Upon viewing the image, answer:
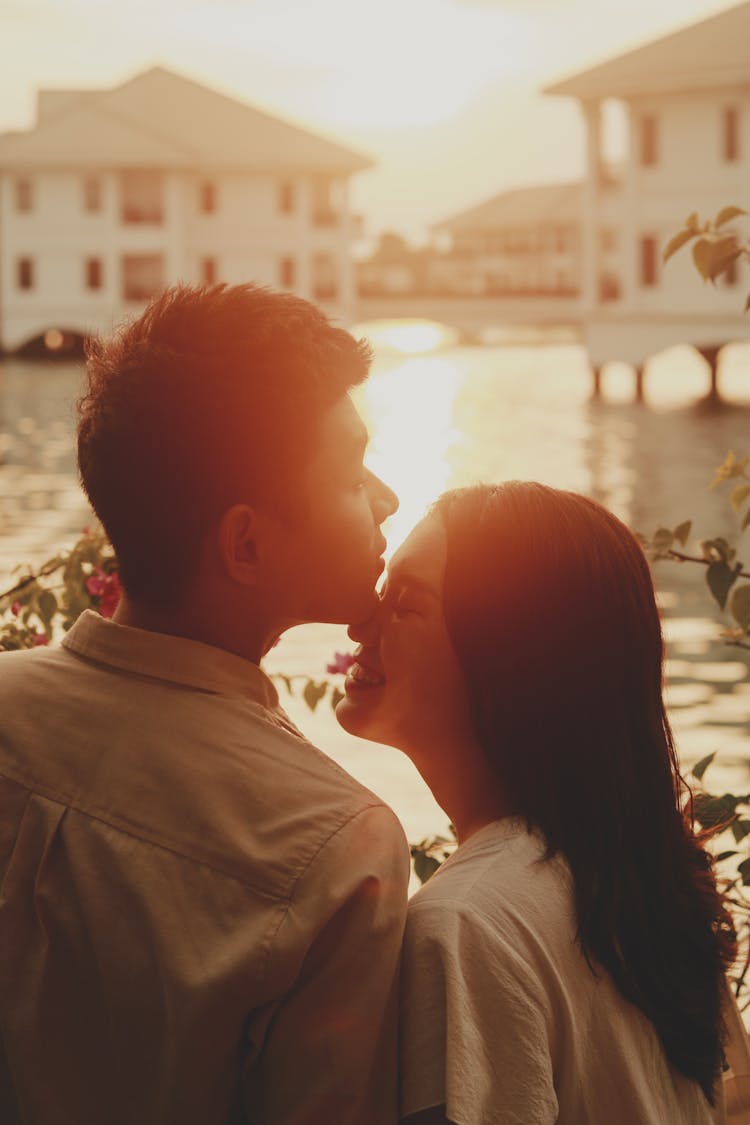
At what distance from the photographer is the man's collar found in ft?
5.50

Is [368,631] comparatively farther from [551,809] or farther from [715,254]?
[715,254]

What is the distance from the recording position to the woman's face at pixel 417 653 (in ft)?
6.31

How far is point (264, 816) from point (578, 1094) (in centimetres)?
43

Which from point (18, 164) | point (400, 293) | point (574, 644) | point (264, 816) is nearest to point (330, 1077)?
point (264, 816)

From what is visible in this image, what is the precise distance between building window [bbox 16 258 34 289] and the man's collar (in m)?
52.4

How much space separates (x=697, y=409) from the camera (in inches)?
1335

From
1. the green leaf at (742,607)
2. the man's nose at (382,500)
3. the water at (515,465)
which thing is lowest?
the water at (515,465)

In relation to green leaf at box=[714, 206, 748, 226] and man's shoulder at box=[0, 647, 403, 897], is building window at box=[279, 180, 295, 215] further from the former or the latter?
man's shoulder at box=[0, 647, 403, 897]

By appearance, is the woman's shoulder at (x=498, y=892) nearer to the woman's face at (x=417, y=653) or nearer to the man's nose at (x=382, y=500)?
the woman's face at (x=417, y=653)

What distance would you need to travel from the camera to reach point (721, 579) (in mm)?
3109

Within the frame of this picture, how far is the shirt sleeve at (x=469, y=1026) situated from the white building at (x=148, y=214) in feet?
165

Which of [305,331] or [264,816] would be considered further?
[305,331]

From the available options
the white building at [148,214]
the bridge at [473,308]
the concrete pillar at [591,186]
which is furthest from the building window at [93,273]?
the concrete pillar at [591,186]

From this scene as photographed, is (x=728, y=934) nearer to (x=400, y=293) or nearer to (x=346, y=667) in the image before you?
(x=346, y=667)
